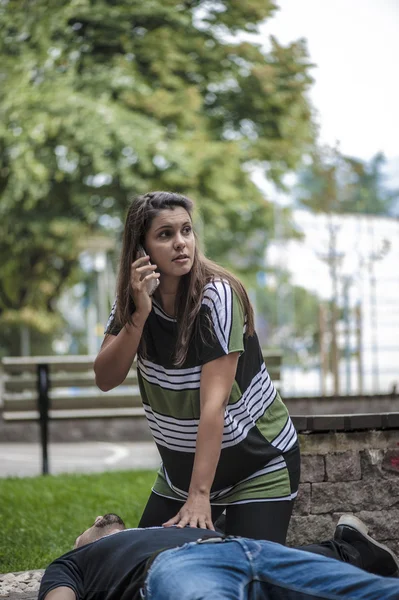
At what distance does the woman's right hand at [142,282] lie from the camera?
316 cm

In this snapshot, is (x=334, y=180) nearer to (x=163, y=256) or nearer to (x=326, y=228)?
(x=326, y=228)

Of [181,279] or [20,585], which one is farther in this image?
[20,585]

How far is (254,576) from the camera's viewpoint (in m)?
2.70

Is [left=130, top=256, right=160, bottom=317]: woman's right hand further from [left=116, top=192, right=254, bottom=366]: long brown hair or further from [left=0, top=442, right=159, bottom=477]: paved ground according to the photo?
[left=0, top=442, right=159, bottom=477]: paved ground

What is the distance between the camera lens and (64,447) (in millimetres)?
12539

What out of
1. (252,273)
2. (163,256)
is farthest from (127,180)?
(163,256)

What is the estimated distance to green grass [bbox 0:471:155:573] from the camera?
5.27 m

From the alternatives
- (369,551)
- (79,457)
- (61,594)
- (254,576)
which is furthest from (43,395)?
(254,576)

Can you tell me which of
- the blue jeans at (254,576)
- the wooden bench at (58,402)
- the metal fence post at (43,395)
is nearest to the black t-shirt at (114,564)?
the blue jeans at (254,576)

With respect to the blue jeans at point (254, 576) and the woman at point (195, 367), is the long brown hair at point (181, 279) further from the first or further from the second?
the blue jeans at point (254, 576)

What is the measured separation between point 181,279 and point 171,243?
0.14 m

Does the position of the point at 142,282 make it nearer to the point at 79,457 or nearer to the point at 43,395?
the point at 43,395

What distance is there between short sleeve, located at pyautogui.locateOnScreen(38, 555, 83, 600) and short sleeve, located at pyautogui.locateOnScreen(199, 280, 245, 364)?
76cm

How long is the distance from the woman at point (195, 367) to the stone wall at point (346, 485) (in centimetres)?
74
